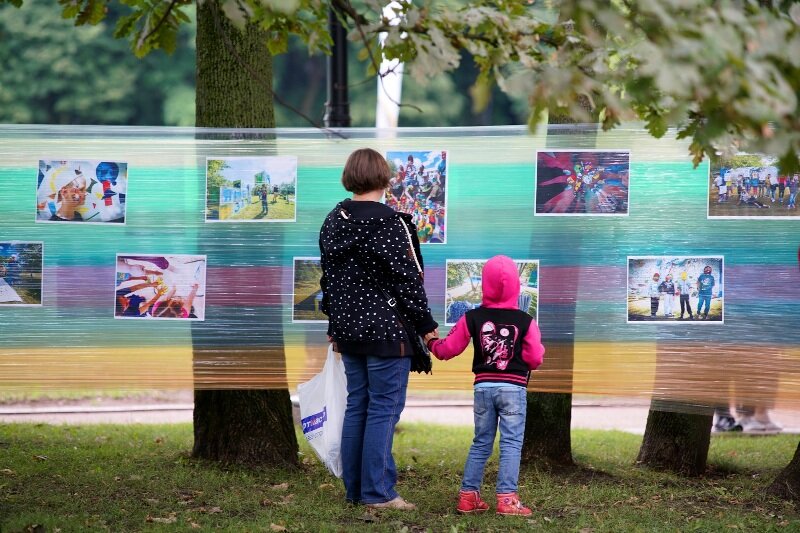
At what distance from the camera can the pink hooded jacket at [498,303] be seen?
17.0ft

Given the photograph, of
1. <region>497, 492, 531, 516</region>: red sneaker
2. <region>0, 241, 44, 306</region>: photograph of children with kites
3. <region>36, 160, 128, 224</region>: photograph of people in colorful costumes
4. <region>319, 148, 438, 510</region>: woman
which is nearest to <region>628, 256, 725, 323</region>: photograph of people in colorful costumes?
<region>497, 492, 531, 516</region>: red sneaker

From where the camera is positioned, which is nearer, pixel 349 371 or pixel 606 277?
pixel 349 371

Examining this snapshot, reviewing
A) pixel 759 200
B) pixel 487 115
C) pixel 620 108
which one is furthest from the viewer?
pixel 487 115

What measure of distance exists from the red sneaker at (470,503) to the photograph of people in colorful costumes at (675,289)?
1.43 m

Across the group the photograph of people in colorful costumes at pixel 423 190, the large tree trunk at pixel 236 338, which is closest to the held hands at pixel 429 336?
the photograph of people in colorful costumes at pixel 423 190

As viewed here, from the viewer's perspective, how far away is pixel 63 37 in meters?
36.2

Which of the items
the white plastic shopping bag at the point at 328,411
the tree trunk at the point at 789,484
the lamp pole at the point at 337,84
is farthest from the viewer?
the lamp pole at the point at 337,84

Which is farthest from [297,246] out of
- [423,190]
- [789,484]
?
[789,484]

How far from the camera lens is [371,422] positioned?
16.8 feet

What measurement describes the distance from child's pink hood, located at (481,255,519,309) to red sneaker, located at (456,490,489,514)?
0.98 meters

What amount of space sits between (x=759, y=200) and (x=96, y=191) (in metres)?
3.86

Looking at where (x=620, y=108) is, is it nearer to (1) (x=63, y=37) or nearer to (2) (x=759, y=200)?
(2) (x=759, y=200)

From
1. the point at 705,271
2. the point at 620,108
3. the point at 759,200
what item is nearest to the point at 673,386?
the point at 705,271

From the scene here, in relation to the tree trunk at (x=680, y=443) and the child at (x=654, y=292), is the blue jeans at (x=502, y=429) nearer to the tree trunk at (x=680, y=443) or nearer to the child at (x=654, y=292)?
the child at (x=654, y=292)
